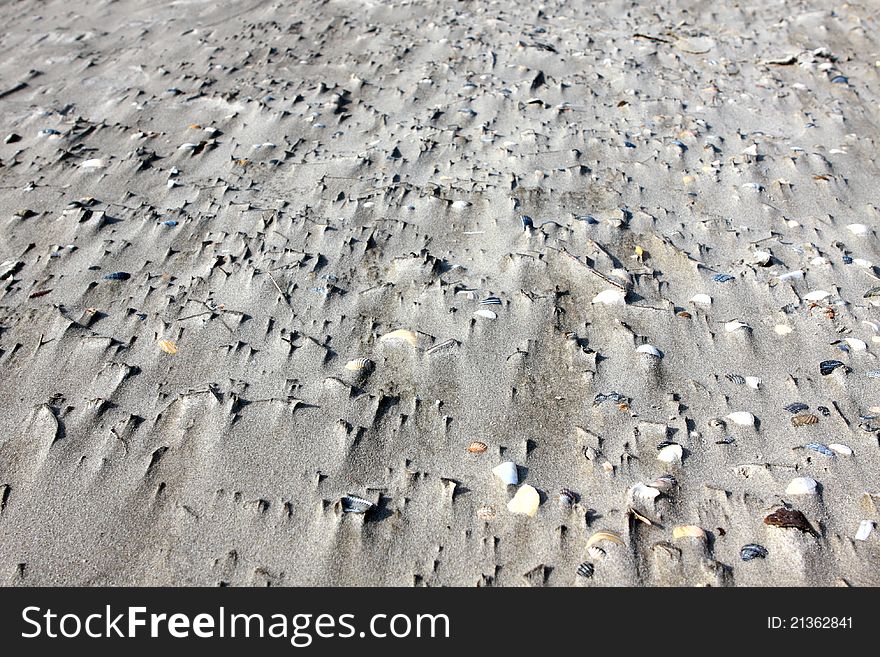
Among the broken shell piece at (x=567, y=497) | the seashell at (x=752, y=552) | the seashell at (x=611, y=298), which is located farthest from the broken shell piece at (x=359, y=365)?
the seashell at (x=752, y=552)

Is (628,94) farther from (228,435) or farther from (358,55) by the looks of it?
(228,435)

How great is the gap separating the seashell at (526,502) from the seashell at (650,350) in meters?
0.68

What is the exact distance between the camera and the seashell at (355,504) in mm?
1854

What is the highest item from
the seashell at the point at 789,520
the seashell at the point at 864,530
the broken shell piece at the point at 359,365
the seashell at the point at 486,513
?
the broken shell piece at the point at 359,365

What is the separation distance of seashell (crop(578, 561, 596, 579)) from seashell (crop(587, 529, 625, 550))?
0.16ft

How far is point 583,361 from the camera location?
231 centimetres

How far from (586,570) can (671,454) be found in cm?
46

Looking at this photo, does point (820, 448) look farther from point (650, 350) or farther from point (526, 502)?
point (526, 502)

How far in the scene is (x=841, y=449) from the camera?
2.00m

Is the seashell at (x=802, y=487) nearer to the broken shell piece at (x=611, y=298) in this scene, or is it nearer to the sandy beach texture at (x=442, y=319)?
the sandy beach texture at (x=442, y=319)

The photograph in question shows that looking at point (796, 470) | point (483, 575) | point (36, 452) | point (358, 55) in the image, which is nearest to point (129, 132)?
point (358, 55)

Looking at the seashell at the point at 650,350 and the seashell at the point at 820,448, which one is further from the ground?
the seashell at the point at 650,350

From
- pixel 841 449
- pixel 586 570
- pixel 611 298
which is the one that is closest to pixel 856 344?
pixel 841 449
